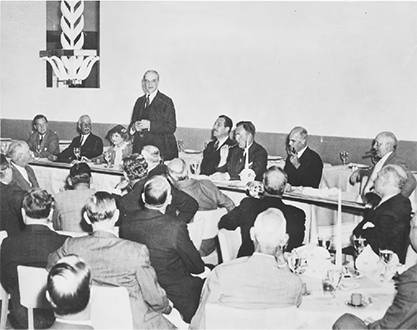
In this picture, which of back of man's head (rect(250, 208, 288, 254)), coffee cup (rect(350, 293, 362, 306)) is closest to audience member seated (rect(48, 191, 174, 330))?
back of man's head (rect(250, 208, 288, 254))

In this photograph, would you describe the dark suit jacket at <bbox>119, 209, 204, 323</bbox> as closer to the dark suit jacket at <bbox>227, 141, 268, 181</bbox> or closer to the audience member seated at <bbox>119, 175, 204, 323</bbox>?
the audience member seated at <bbox>119, 175, 204, 323</bbox>

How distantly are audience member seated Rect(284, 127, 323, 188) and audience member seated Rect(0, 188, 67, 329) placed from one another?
318 centimetres

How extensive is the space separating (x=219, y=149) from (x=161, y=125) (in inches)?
28.7

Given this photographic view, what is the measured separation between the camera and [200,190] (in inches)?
172

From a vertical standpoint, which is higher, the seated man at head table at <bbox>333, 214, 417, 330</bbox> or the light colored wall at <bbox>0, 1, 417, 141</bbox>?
the light colored wall at <bbox>0, 1, 417, 141</bbox>

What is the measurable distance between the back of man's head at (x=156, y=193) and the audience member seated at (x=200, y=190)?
1.11 m

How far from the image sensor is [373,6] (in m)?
7.12

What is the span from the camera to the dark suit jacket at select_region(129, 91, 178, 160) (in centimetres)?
643

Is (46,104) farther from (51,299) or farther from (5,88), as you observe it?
(51,299)

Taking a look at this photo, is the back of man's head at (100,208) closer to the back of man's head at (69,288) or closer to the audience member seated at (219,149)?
the back of man's head at (69,288)

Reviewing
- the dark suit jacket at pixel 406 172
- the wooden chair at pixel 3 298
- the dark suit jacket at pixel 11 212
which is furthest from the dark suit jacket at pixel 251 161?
the wooden chair at pixel 3 298

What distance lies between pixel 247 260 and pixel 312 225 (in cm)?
246

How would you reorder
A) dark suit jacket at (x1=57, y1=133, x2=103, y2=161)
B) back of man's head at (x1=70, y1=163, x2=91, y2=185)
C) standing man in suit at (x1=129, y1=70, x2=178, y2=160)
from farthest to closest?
dark suit jacket at (x1=57, y1=133, x2=103, y2=161) < standing man in suit at (x1=129, y1=70, x2=178, y2=160) < back of man's head at (x1=70, y1=163, x2=91, y2=185)

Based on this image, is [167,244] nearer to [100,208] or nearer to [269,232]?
[100,208]
